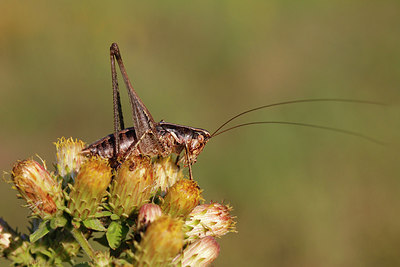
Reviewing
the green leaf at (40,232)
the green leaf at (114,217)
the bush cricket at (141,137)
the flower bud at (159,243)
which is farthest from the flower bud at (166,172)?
the green leaf at (40,232)

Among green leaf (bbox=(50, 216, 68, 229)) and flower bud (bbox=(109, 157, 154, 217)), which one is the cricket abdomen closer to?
flower bud (bbox=(109, 157, 154, 217))

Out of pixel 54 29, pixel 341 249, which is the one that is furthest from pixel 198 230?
pixel 54 29

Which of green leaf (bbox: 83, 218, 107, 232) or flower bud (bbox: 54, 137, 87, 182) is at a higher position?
flower bud (bbox: 54, 137, 87, 182)

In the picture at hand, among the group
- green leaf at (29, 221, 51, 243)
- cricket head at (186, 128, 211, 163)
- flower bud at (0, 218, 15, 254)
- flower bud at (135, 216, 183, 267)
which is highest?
cricket head at (186, 128, 211, 163)

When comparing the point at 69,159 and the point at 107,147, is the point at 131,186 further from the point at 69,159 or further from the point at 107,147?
the point at 69,159

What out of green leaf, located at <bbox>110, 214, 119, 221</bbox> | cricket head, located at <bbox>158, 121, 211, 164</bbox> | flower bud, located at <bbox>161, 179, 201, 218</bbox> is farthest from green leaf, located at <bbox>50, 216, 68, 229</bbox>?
cricket head, located at <bbox>158, 121, 211, 164</bbox>

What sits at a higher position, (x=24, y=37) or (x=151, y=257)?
(x=24, y=37)

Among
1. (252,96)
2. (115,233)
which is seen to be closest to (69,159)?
(115,233)

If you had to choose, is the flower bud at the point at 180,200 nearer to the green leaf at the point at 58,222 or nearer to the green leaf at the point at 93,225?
the green leaf at the point at 93,225

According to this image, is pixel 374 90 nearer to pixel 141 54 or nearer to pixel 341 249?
pixel 341 249
